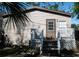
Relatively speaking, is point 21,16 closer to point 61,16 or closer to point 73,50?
point 61,16

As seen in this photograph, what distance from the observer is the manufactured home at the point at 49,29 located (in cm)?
334

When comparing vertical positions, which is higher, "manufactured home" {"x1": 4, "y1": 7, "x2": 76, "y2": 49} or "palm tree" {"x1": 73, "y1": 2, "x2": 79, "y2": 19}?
"palm tree" {"x1": 73, "y1": 2, "x2": 79, "y2": 19}

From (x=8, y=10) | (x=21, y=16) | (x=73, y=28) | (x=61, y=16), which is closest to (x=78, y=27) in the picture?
(x=73, y=28)

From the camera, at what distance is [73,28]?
3.37 meters

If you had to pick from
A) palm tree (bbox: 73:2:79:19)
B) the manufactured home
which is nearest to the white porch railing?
the manufactured home

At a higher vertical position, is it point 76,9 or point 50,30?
point 76,9

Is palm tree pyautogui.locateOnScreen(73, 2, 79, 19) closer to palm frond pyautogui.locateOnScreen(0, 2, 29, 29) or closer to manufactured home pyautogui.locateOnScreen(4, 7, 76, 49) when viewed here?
manufactured home pyautogui.locateOnScreen(4, 7, 76, 49)

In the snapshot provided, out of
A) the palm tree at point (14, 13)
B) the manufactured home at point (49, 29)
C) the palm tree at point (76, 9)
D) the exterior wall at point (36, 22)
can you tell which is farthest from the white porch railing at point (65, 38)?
the palm tree at point (14, 13)

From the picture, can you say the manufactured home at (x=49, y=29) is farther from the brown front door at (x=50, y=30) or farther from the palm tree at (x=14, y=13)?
the palm tree at (x=14, y=13)

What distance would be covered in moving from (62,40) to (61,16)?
385mm

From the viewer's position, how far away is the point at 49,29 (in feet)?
10.9

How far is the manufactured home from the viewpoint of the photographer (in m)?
3.34

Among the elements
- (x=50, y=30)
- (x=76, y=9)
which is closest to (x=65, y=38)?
(x=50, y=30)

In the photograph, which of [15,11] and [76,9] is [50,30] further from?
[15,11]
